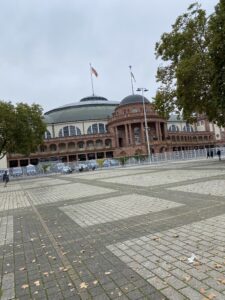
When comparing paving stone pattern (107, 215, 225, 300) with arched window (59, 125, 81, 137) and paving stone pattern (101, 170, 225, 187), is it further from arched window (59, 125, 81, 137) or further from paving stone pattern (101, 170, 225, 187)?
arched window (59, 125, 81, 137)

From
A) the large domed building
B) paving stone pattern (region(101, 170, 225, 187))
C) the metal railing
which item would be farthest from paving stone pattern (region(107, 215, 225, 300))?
the large domed building

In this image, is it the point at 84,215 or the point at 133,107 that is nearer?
the point at 84,215

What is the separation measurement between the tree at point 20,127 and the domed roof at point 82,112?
5573 centimetres

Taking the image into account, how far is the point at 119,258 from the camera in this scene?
5.07 m

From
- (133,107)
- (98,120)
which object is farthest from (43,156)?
(133,107)

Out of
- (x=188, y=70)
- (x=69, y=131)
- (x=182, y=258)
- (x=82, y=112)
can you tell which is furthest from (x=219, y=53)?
(x=82, y=112)

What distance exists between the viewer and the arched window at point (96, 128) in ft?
331

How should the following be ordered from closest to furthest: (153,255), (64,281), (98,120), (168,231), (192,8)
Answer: (64,281)
(153,255)
(168,231)
(192,8)
(98,120)

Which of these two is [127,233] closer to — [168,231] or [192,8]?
[168,231]

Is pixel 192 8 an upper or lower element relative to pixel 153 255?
upper

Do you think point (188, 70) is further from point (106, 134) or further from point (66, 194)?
point (106, 134)

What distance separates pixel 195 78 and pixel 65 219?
23.0 m

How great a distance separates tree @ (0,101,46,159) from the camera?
43.5 metres

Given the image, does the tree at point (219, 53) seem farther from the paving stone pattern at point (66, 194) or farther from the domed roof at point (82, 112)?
the domed roof at point (82, 112)
